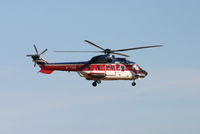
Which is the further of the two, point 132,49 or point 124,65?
point 124,65

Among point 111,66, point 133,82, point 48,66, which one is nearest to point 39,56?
point 48,66

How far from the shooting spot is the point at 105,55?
86812 mm

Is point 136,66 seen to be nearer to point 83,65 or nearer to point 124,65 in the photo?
point 124,65

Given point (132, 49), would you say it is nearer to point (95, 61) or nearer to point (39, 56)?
point (95, 61)

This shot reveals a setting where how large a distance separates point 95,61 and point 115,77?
17.4 feet

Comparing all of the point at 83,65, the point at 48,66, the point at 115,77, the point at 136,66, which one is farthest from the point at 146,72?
the point at 48,66

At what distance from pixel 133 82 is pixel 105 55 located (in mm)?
9549

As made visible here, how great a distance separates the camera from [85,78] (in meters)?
86.6

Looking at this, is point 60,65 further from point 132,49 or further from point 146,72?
point 146,72

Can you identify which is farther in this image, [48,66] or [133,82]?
[133,82]

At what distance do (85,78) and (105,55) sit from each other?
19.8 ft

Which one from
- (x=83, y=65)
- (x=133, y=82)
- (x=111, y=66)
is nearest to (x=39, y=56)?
(x=83, y=65)

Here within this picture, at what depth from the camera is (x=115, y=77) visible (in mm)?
87938

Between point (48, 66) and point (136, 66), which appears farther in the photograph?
point (136, 66)
